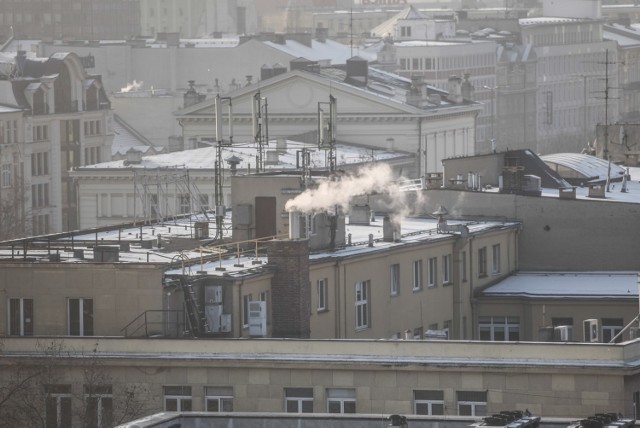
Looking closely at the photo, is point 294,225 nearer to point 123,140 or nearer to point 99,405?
point 99,405

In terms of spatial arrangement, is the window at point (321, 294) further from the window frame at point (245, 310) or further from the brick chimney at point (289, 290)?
the window frame at point (245, 310)

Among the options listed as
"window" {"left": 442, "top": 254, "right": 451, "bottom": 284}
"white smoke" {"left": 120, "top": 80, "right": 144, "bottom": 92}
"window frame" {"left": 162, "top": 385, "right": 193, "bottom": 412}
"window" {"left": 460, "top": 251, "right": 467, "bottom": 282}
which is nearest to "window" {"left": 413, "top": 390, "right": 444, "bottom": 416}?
"window frame" {"left": 162, "top": 385, "right": 193, "bottom": 412}

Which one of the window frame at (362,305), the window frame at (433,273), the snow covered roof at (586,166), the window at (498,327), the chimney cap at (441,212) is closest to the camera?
the window frame at (362,305)

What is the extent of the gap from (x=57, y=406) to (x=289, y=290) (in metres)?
Result: 7.01

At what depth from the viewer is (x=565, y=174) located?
95625 millimetres

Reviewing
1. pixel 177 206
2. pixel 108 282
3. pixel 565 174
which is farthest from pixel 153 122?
pixel 108 282

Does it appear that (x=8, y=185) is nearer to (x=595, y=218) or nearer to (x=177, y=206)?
(x=177, y=206)

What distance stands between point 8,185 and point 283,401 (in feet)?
277

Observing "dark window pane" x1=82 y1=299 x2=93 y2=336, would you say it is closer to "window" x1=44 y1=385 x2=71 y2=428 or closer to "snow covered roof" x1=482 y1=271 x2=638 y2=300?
"window" x1=44 y1=385 x2=71 y2=428

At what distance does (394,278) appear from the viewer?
7094cm

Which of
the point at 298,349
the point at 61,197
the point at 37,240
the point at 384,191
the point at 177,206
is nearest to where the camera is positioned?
the point at 298,349

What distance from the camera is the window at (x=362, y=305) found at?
68.3 m

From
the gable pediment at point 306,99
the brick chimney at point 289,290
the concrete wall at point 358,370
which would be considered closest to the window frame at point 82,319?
the concrete wall at point 358,370

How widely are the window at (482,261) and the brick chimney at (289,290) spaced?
44.4 feet
